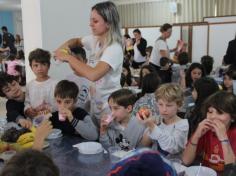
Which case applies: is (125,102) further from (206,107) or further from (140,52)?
(140,52)

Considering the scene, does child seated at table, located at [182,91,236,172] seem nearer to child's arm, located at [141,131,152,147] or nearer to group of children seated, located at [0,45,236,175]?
group of children seated, located at [0,45,236,175]

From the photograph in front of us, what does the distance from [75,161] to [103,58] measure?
2.48 ft

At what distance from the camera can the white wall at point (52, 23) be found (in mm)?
3541

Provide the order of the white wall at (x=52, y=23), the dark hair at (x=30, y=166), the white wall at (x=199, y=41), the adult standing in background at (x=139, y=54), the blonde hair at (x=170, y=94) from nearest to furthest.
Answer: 1. the dark hair at (x=30, y=166)
2. the blonde hair at (x=170, y=94)
3. the white wall at (x=52, y=23)
4. the adult standing in background at (x=139, y=54)
5. the white wall at (x=199, y=41)

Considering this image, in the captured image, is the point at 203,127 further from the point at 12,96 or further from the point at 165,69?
the point at 165,69

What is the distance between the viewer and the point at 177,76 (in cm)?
582

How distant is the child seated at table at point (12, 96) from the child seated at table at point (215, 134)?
1.54 meters

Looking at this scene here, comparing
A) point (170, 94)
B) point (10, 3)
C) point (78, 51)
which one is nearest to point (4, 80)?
point (78, 51)

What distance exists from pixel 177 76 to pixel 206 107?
3.81 metres

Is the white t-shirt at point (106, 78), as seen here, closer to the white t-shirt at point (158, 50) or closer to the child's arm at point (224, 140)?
the child's arm at point (224, 140)

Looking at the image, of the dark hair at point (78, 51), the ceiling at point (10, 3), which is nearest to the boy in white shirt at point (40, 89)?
the dark hair at point (78, 51)

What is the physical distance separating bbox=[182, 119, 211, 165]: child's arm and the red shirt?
0.27 ft

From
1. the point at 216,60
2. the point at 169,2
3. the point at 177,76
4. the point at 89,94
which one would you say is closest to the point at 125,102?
the point at 89,94

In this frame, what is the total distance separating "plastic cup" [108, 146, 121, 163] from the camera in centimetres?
192
